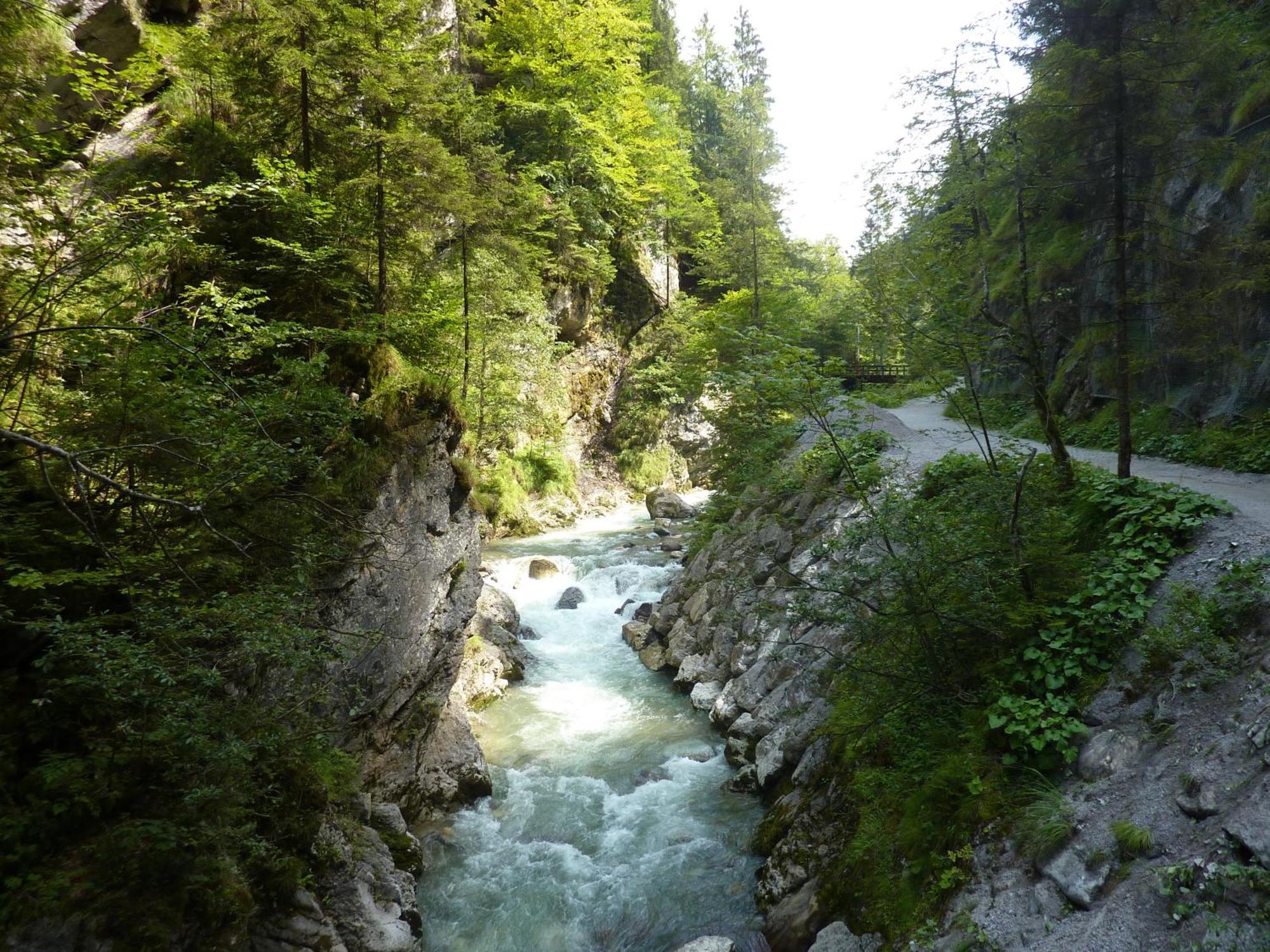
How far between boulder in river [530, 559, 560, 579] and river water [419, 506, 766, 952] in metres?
3.41

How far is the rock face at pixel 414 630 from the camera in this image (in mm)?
7469

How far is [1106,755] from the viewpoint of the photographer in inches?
195

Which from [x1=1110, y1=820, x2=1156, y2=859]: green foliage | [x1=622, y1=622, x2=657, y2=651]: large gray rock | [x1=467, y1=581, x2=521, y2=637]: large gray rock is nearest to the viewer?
[x1=1110, y1=820, x2=1156, y2=859]: green foliage

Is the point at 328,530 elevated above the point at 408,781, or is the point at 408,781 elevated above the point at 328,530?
the point at 328,530

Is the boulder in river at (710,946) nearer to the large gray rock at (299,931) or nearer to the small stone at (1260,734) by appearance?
the large gray rock at (299,931)

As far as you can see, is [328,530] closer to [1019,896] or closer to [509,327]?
[1019,896]

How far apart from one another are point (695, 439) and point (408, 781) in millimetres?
23344

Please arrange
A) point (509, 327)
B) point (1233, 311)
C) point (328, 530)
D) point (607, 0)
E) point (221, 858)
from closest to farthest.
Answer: point (221, 858) < point (328, 530) < point (1233, 311) < point (509, 327) < point (607, 0)

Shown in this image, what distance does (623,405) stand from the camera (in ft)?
94.4

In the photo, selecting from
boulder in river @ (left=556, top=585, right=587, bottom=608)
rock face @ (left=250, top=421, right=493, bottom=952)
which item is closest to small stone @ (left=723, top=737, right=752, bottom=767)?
rock face @ (left=250, top=421, right=493, bottom=952)

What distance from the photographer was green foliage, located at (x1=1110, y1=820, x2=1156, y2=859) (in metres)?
4.19

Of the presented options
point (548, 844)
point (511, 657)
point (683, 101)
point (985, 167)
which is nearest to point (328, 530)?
point (548, 844)

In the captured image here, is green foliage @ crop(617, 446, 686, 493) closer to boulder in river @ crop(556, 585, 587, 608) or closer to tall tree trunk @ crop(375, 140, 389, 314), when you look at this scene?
boulder in river @ crop(556, 585, 587, 608)

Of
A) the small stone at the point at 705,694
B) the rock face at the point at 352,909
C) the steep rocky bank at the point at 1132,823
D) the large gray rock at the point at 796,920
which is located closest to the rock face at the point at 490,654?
the small stone at the point at 705,694
